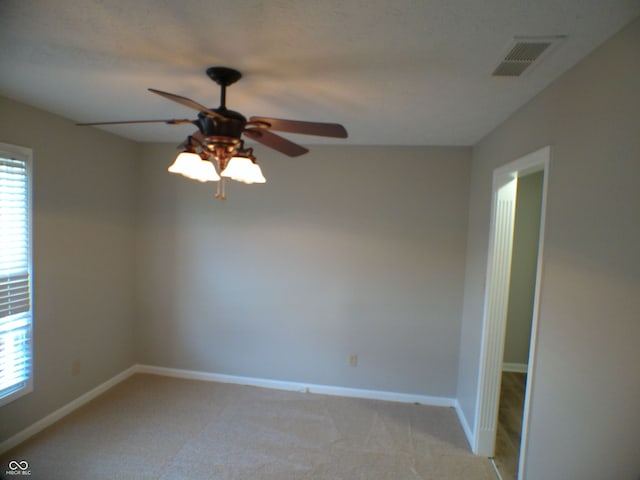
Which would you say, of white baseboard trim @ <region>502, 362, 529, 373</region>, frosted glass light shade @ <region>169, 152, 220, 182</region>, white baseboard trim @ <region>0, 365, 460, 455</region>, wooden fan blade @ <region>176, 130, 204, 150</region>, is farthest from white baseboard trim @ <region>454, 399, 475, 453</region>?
wooden fan blade @ <region>176, 130, 204, 150</region>

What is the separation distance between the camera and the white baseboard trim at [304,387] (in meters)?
3.19

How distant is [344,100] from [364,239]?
1547 mm

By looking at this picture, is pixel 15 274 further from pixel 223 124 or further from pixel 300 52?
pixel 300 52

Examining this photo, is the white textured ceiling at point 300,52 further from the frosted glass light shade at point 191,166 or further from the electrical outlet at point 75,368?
the electrical outlet at point 75,368

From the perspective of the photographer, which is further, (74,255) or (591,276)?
(74,255)

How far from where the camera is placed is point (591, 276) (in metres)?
1.26

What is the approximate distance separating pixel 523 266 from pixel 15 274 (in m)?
5.13

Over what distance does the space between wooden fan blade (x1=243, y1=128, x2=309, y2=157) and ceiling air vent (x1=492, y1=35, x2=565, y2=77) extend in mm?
1032

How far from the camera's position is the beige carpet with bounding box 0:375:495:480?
224 cm

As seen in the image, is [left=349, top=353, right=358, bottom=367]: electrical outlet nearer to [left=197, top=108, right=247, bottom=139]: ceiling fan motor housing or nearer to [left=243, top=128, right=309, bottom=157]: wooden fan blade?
[left=243, top=128, right=309, bottom=157]: wooden fan blade

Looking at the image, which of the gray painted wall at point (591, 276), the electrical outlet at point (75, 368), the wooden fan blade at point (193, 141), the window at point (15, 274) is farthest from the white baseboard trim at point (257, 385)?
the wooden fan blade at point (193, 141)

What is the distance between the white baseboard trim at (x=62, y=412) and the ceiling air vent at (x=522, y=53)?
3981mm

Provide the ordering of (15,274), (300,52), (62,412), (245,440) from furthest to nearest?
(62,412) → (245,440) → (15,274) → (300,52)

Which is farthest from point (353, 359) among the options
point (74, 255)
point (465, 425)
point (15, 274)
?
point (15, 274)
